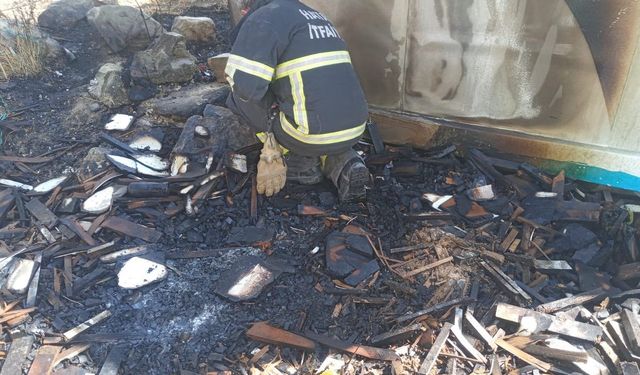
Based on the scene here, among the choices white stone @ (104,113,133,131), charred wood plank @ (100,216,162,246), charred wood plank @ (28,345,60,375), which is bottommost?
charred wood plank @ (28,345,60,375)

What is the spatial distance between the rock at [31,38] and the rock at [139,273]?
4.60m

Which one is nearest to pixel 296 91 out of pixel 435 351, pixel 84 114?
pixel 435 351

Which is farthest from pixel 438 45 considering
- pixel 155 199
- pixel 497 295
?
pixel 155 199

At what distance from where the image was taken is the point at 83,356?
342cm

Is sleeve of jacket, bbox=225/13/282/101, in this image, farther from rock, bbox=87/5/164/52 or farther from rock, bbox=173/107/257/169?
rock, bbox=87/5/164/52

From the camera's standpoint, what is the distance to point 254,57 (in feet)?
13.0

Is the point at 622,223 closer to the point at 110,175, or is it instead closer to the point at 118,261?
the point at 118,261

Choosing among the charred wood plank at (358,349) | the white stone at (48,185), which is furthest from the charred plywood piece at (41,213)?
the charred wood plank at (358,349)

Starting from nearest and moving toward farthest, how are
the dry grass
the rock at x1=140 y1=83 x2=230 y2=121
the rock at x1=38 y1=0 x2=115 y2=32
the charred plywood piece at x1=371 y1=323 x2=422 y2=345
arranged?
the charred plywood piece at x1=371 y1=323 x2=422 y2=345 < the rock at x1=140 y1=83 x2=230 y2=121 < the dry grass < the rock at x1=38 y1=0 x2=115 y2=32

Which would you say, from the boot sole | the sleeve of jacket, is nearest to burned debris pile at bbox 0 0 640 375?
the boot sole

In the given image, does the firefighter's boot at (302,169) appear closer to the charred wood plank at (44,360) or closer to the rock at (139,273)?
the rock at (139,273)

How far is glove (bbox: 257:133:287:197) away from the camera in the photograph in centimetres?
462

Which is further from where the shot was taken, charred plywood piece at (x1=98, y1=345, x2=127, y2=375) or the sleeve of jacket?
the sleeve of jacket

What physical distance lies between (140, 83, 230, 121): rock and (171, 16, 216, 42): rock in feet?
5.69
